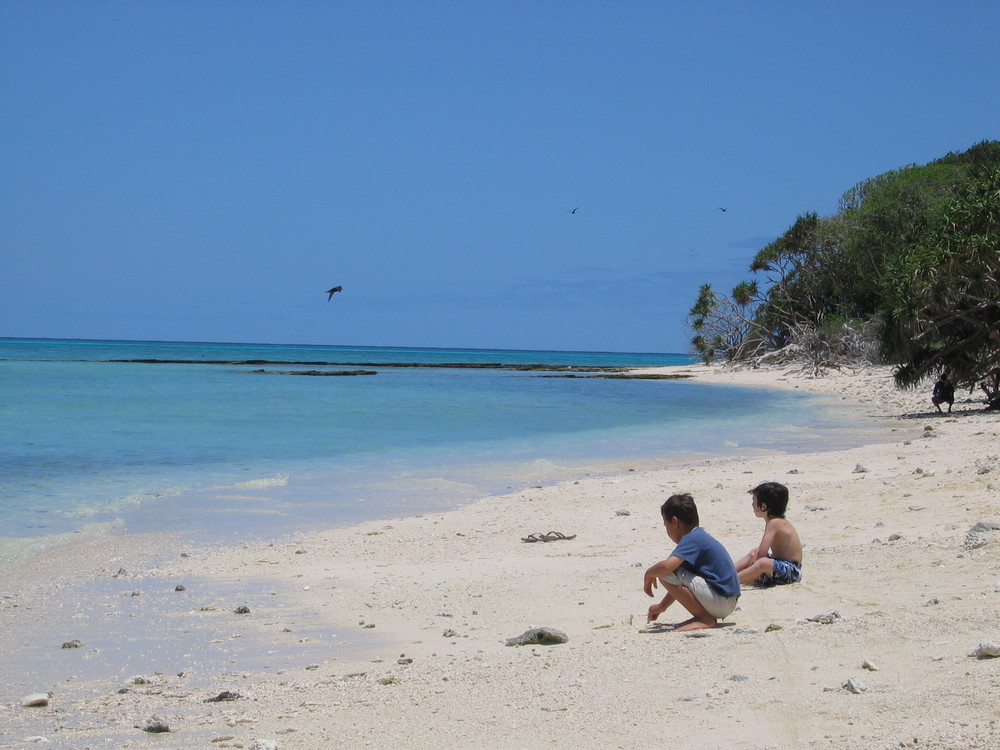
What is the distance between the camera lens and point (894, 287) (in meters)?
22.7

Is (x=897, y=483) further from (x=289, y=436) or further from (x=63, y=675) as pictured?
(x=289, y=436)

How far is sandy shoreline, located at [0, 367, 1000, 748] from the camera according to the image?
3699 millimetres

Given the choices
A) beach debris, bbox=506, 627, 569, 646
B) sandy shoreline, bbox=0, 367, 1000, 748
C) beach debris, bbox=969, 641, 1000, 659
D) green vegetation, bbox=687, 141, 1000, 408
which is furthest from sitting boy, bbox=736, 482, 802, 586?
green vegetation, bbox=687, 141, 1000, 408

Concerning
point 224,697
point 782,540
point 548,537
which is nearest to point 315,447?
point 548,537

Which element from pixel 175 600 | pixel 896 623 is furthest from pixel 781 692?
pixel 175 600

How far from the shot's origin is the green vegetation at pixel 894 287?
64.2ft

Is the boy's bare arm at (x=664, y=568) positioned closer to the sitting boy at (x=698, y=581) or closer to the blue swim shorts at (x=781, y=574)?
the sitting boy at (x=698, y=581)

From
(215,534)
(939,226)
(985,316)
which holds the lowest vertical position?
(215,534)

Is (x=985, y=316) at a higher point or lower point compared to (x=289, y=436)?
higher

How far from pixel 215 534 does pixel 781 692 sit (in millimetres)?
6472

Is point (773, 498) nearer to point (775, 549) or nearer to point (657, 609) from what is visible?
point (775, 549)

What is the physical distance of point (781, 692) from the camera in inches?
153

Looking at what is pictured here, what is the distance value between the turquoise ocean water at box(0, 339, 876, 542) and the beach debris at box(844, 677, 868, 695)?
20.9 feet

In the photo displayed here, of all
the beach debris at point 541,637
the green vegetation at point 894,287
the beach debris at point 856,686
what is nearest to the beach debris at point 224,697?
the beach debris at point 541,637
